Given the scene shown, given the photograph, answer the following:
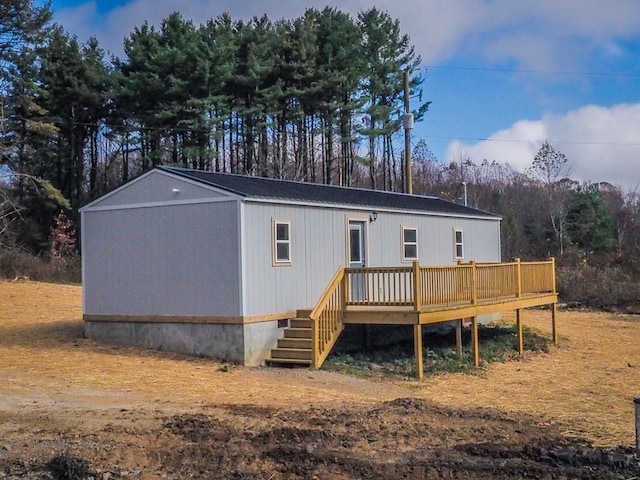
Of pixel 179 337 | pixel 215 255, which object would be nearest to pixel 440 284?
pixel 215 255

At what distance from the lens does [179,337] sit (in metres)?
14.3

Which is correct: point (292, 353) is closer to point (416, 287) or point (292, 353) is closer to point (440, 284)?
point (416, 287)

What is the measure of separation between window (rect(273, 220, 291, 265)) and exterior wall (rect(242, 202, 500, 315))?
86mm

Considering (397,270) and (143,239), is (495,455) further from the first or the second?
(143,239)

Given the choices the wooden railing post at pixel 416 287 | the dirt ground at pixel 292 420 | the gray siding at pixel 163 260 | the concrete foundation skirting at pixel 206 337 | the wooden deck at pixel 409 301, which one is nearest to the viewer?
the dirt ground at pixel 292 420

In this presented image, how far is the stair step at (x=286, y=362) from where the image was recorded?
533 inches

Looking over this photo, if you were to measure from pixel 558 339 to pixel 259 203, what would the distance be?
31.7ft

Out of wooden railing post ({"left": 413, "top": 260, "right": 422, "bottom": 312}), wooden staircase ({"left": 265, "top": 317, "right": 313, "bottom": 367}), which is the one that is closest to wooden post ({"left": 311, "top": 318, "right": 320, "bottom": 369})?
wooden staircase ({"left": 265, "top": 317, "right": 313, "bottom": 367})

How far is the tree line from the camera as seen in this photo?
32000 mm

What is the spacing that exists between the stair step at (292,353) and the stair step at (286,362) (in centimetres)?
5

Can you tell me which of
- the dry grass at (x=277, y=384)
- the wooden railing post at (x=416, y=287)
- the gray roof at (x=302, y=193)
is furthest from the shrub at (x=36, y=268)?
the wooden railing post at (x=416, y=287)

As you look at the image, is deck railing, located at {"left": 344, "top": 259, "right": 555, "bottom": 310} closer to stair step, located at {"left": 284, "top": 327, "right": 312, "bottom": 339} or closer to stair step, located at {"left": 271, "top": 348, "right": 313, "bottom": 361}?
stair step, located at {"left": 284, "top": 327, "right": 312, "bottom": 339}

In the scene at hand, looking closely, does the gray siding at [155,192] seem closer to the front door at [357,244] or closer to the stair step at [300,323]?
the stair step at [300,323]

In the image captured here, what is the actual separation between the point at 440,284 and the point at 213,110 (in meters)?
21.7
